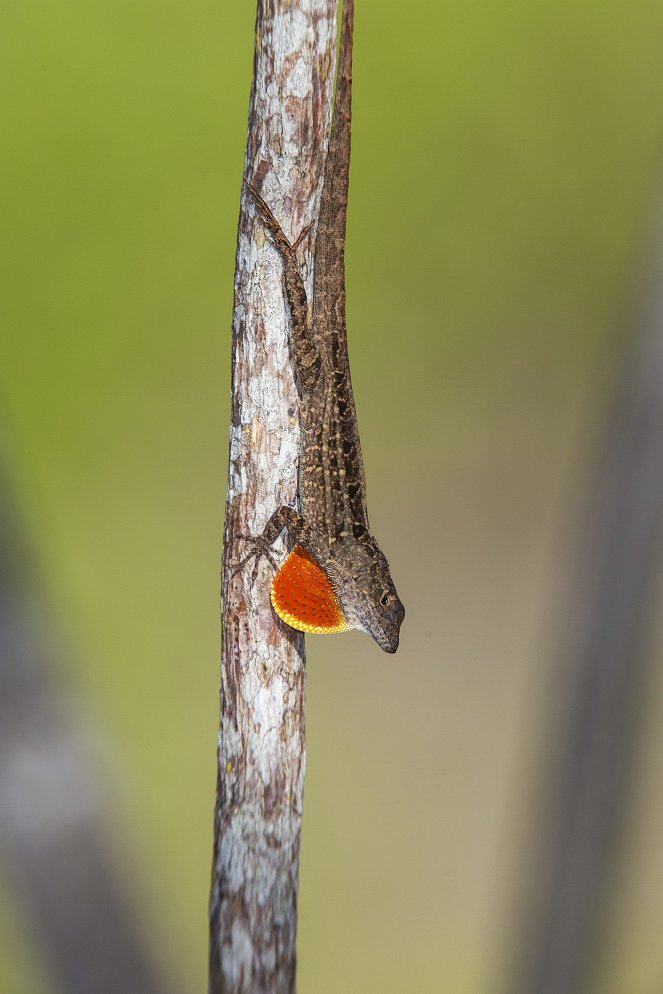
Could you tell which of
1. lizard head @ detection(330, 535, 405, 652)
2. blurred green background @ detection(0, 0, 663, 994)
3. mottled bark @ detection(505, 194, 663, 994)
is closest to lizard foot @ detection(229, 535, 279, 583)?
lizard head @ detection(330, 535, 405, 652)

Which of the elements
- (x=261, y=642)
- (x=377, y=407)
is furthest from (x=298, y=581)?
(x=377, y=407)

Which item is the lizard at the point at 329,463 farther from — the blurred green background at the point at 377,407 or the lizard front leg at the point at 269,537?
the blurred green background at the point at 377,407

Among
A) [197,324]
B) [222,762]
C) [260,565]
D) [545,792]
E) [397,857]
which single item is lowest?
[397,857]

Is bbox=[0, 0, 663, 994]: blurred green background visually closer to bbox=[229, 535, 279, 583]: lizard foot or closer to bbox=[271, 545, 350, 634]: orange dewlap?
bbox=[271, 545, 350, 634]: orange dewlap

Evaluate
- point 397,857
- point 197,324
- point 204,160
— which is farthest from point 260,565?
point 397,857

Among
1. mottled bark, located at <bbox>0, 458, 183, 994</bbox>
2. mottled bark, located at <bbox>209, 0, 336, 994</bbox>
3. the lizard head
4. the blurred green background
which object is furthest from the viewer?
the blurred green background

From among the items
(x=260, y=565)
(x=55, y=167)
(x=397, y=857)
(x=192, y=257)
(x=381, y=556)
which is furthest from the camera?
(x=397, y=857)

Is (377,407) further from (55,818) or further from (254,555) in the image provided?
(55,818)

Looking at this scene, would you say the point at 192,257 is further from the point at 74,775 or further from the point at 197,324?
the point at 74,775

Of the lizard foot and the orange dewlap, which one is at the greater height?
the lizard foot
